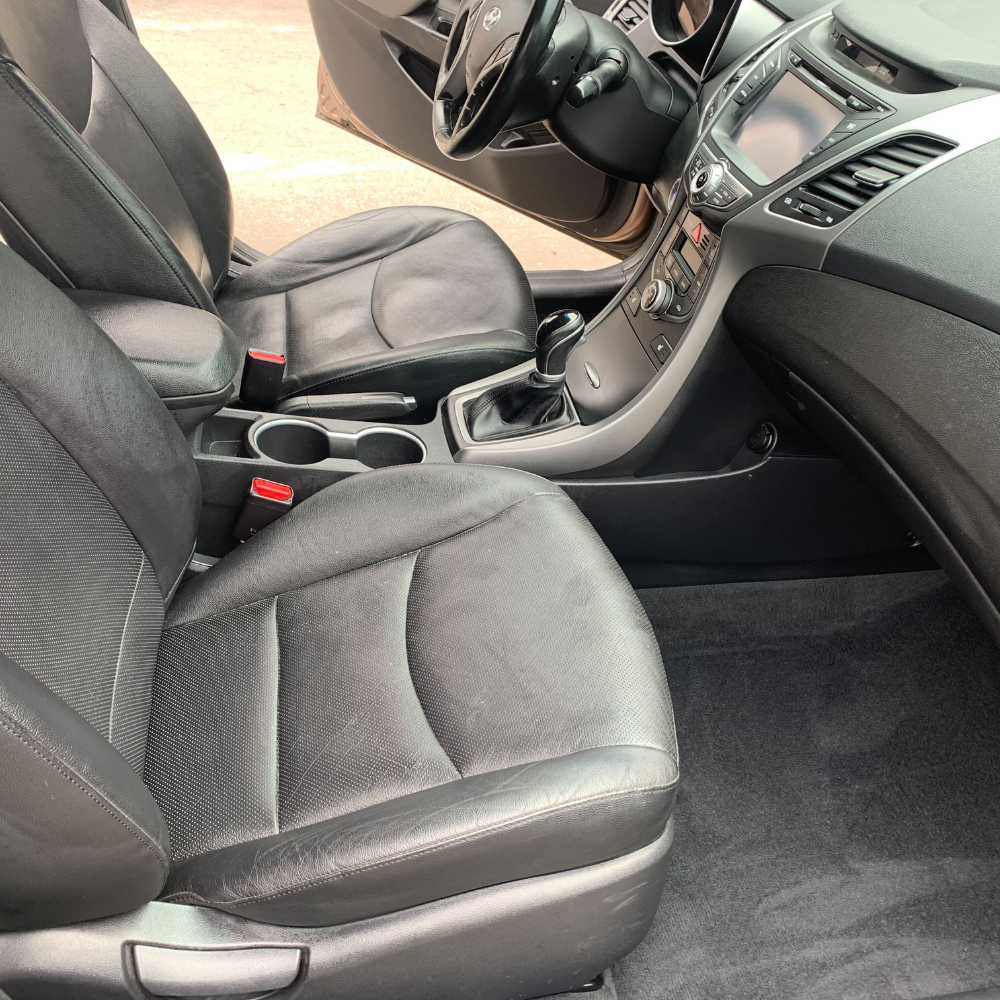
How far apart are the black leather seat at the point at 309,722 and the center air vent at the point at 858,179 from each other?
0.41 metres

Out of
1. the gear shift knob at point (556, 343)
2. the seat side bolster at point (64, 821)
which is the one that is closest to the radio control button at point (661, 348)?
the gear shift knob at point (556, 343)

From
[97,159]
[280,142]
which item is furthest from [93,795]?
[280,142]

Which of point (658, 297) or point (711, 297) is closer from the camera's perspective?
point (711, 297)

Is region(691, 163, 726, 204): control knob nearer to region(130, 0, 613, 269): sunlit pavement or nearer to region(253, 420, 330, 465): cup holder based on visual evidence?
region(253, 420, 330, 465): cup holder

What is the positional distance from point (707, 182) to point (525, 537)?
510 mm

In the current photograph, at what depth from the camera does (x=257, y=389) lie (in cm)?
139

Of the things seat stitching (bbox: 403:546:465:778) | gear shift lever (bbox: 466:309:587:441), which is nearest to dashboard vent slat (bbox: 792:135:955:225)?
gear shift lever (bbox: 466:309:587:441)

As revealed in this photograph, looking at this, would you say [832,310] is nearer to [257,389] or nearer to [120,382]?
[120,382]

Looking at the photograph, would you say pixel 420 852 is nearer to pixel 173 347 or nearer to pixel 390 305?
pixel 173 347

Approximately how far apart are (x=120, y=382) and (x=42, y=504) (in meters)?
0.15

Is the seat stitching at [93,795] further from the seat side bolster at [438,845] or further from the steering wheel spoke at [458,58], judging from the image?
the steering wheel spoke at [458,58]

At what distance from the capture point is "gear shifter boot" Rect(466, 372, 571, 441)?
53.7 inches

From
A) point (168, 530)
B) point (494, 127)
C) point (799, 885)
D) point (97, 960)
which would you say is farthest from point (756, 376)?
point (97, 960)

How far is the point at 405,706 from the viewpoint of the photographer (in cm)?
87
